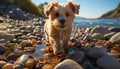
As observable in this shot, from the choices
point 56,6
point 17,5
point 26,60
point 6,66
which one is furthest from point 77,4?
point 17,5

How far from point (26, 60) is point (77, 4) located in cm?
237

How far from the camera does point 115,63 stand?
5566mm

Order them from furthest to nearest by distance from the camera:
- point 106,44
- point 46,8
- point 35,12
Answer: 1. point 35,12
2. point 106,44
3. point 46,8

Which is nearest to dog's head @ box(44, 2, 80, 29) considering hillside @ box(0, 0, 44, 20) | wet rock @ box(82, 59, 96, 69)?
wet rock @ box(82, 59, 96, 69)

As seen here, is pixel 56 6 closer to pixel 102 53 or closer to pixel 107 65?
pixel 102 53

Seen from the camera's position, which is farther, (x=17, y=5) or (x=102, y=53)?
(x=17, y=5)

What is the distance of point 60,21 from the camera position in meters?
6.52

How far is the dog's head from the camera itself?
6.57 metres

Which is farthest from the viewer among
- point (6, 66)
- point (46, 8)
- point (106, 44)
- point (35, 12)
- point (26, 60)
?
point (35, 12)

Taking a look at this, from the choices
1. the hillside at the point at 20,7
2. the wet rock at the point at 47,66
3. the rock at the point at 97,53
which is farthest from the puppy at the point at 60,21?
the hillside at the point at 20,7

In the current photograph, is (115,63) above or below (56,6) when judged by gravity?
below

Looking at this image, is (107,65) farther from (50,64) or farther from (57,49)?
(57,49)

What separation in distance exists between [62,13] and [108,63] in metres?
1.79

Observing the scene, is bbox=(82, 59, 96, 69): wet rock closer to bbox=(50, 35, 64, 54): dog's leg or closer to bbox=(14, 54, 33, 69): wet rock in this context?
bbox=(50, 35, 64, 54): dog's leg
